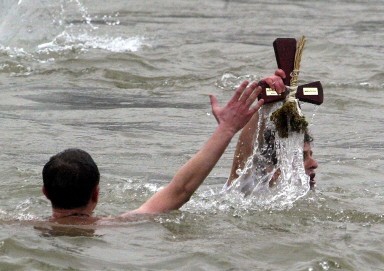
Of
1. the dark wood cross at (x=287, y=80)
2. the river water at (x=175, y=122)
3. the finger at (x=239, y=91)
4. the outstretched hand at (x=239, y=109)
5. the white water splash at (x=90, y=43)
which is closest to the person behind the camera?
the finger at (x=239, y=91)

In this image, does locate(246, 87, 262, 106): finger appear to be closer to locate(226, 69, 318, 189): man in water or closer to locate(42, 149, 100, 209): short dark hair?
locate(42, 149, 100, 209): short dark hair

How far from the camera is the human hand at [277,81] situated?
8.19 meters

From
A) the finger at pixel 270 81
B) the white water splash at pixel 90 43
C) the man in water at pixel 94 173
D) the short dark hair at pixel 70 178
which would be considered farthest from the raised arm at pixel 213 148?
the white water splash at pixel 90 43

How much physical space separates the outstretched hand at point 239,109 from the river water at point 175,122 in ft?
2.70

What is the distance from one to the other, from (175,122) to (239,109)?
5.97 m

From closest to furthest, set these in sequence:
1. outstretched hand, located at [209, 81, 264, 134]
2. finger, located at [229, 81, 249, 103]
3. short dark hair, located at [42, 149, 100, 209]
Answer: finger, located at [229, 81, 249, 103] → outstretched hand, located at [209, 81, 264, 134] → short dark hair, located at [42, 149, 100, 209]

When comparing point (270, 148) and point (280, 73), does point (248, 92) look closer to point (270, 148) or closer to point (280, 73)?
point (280, 73)

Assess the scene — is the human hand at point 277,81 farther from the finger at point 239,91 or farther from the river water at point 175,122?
the river water at point 175,122

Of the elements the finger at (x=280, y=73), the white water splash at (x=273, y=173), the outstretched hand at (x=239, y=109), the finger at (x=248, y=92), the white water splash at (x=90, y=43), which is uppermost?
the white water splash at (x=90, y=43)

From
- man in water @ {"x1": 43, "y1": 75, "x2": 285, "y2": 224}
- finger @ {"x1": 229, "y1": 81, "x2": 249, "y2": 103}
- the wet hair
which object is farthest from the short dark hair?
the wet hair

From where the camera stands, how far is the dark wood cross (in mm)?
8531

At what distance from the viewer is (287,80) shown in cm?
864

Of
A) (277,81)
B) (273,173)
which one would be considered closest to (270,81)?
(277,81)

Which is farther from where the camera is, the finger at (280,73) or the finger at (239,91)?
the finger at (280,73)
